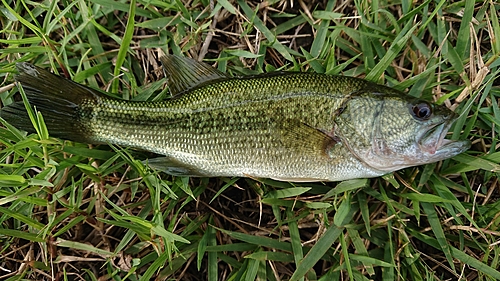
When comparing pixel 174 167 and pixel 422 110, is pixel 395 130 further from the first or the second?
pixel 174 167

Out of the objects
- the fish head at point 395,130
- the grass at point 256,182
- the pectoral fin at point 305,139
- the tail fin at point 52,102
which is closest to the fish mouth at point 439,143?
the fish head at point 395,130

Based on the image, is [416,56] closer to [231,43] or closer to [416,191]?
[416,191]

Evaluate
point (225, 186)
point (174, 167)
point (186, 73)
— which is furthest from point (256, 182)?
point (186, 73)

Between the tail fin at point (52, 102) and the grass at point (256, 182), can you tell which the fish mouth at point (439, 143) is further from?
the tail fin at point (52, 102)

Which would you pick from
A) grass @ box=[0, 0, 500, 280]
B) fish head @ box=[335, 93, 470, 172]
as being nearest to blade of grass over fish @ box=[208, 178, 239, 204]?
grass @ box=[0, 0, 500, 280]

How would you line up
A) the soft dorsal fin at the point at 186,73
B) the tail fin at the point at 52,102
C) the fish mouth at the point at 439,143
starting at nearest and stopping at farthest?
the fish mouth at the point at 439,143
the tail fin at the point at 52,102
the soft dorsal fin at the point at 186,73

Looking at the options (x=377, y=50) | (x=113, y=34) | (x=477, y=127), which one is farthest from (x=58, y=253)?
(x=477, y=127)

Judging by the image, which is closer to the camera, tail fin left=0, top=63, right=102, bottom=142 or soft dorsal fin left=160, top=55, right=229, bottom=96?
tail fin left=0, top=63, right=102, bottom=142

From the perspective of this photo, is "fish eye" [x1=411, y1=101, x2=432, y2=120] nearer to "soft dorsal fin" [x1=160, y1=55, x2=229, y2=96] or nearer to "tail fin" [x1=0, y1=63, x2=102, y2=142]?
"soft dorsal fin" [x1=160, y1=55, x2=229, y2=96]
